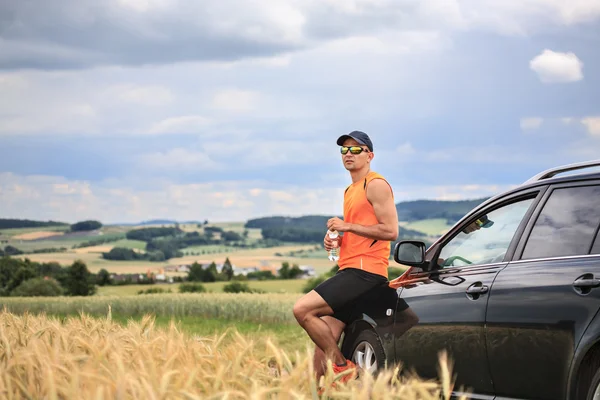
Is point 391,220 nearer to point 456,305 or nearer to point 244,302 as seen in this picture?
point 456,305

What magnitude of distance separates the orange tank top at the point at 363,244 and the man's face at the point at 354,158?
4.9 inches

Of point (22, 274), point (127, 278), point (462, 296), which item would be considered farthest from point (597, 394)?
point (22, 274)

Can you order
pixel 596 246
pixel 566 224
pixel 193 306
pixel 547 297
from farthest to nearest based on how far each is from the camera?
pixel 193 306 < pixel 566 224 < pixel 547 297 < pixel 596 246

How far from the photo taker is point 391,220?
26.3ft

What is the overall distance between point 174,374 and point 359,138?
446cm

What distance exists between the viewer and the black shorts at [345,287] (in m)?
8.14

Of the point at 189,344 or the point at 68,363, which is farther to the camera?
the point at 189,344

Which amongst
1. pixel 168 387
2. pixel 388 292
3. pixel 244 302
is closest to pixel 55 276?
pixel 244 302

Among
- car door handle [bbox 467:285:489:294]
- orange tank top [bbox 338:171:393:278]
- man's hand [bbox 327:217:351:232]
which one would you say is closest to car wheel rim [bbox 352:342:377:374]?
orange tank top [bbox 338:171:393:278]

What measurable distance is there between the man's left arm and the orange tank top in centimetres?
8

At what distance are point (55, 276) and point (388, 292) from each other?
55663mm

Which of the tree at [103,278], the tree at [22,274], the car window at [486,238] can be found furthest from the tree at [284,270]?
the car window at [486,238]

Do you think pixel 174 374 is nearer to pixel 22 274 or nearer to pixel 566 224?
pixel 566 224

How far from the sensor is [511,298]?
22.3 feet
